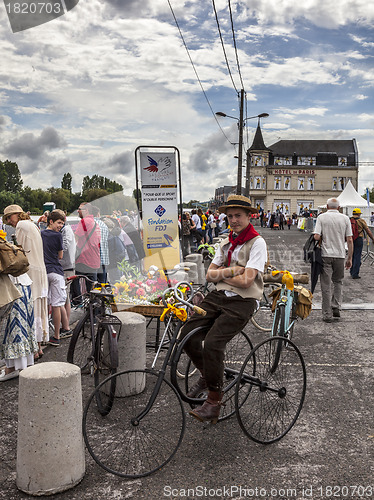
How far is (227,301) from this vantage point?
4.22 metres

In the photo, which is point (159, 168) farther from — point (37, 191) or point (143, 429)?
point (37, 191)

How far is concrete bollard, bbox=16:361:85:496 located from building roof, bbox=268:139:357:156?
3501 inches

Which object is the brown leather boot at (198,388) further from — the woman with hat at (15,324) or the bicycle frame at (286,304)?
the woman with hat at (15,324)

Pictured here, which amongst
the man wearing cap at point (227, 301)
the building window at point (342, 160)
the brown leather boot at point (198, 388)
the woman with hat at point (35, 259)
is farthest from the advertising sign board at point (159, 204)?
the building window at point (342, 160)

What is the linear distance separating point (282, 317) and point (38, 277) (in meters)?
3.20

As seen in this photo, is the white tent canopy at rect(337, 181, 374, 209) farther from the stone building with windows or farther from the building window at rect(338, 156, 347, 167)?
the building window at rect(338, 156, 347, 167)

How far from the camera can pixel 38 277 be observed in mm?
6809

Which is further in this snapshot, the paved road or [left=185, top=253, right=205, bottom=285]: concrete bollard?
[left=185, top=253, right=205, bottom=285]: concrete bollard

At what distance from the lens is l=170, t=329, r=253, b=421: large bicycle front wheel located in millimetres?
4105

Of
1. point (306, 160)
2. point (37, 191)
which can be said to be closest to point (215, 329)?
point (306, 160)

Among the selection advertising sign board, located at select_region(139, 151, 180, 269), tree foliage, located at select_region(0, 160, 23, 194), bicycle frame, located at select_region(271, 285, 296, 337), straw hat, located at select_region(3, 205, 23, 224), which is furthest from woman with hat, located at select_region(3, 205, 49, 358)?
tree foliage, located at select_region(0, 160, 23, 194)

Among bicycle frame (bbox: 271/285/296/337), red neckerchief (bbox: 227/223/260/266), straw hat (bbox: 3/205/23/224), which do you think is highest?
straw hat (bbox: 3/205/23/224)

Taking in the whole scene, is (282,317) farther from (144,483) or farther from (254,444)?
(144,483)

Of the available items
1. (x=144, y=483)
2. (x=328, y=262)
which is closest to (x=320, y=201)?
(x=328, y=262)
